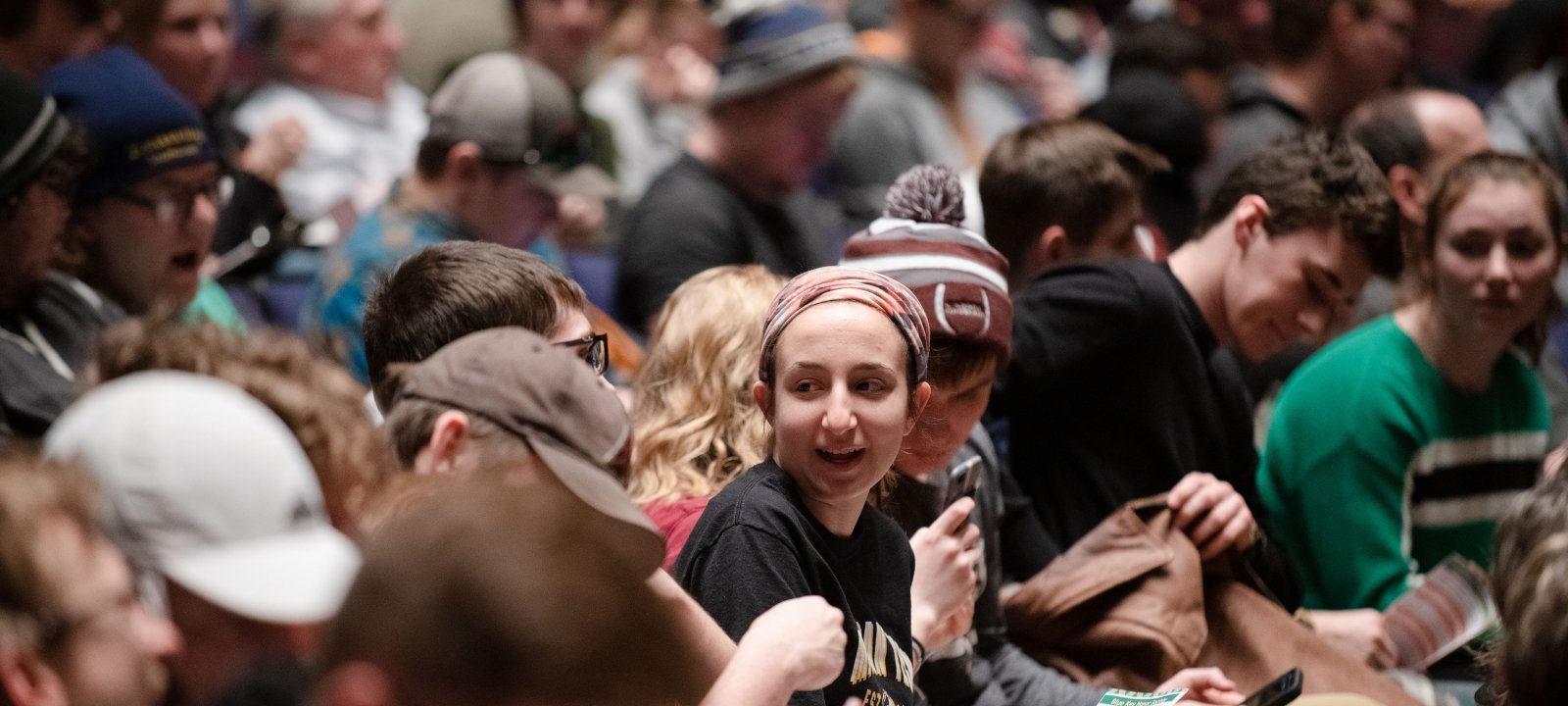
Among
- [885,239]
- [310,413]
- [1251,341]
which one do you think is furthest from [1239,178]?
[310,413]

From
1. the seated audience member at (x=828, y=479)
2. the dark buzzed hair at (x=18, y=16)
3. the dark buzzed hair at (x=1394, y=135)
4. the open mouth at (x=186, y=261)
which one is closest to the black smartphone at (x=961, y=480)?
the seated audience member at (x=828, y=479)

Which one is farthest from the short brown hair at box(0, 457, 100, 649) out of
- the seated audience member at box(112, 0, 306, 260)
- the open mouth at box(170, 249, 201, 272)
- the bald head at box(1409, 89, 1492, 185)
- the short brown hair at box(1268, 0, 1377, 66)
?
the short brown hair at box(1268, 0, 1377, 66)

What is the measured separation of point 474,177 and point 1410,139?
249 cm

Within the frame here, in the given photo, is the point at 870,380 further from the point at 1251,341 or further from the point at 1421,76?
the point at 1421,76

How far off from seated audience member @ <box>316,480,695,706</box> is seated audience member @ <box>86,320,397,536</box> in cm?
61

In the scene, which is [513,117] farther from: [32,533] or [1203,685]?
[32,533]

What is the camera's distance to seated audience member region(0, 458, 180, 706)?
1.43 meters

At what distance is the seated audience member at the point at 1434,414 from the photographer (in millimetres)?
3658

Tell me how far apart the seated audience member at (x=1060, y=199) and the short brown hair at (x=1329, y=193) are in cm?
24

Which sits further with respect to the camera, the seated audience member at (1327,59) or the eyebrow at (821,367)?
the seated audience member at (1327,59)

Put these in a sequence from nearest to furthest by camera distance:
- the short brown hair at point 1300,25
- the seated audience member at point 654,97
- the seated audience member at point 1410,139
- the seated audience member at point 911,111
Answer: the seated audience member at point 1410,139 → the short brown hair at point 1300,25 → the seated audience member at point 911,111 → the seated audience member at point 654,97

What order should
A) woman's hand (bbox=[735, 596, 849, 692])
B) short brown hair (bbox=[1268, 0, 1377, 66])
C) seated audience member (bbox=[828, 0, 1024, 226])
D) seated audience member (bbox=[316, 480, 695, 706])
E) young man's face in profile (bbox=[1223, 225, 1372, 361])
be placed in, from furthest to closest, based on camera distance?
seated audience member (bbox=[828, 0, 1024, 226]) → short brown hair (bbox=[1268, 0, 1377, 66]) → young man's face in profile (bbox=[1223, 225, 1372, 361]) → woman's hand (bbox=[735, 596, 849, 692]) → seated audience member (bbox=[316, 480, 695, 706])

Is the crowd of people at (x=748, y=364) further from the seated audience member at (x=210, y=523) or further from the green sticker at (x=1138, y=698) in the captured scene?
the green sticker at (x=1138, y=698)

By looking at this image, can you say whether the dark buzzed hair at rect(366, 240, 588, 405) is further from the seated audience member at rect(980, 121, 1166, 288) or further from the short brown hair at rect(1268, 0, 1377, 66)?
the short brown hair at rect(1268, 0, 1377, 66)
